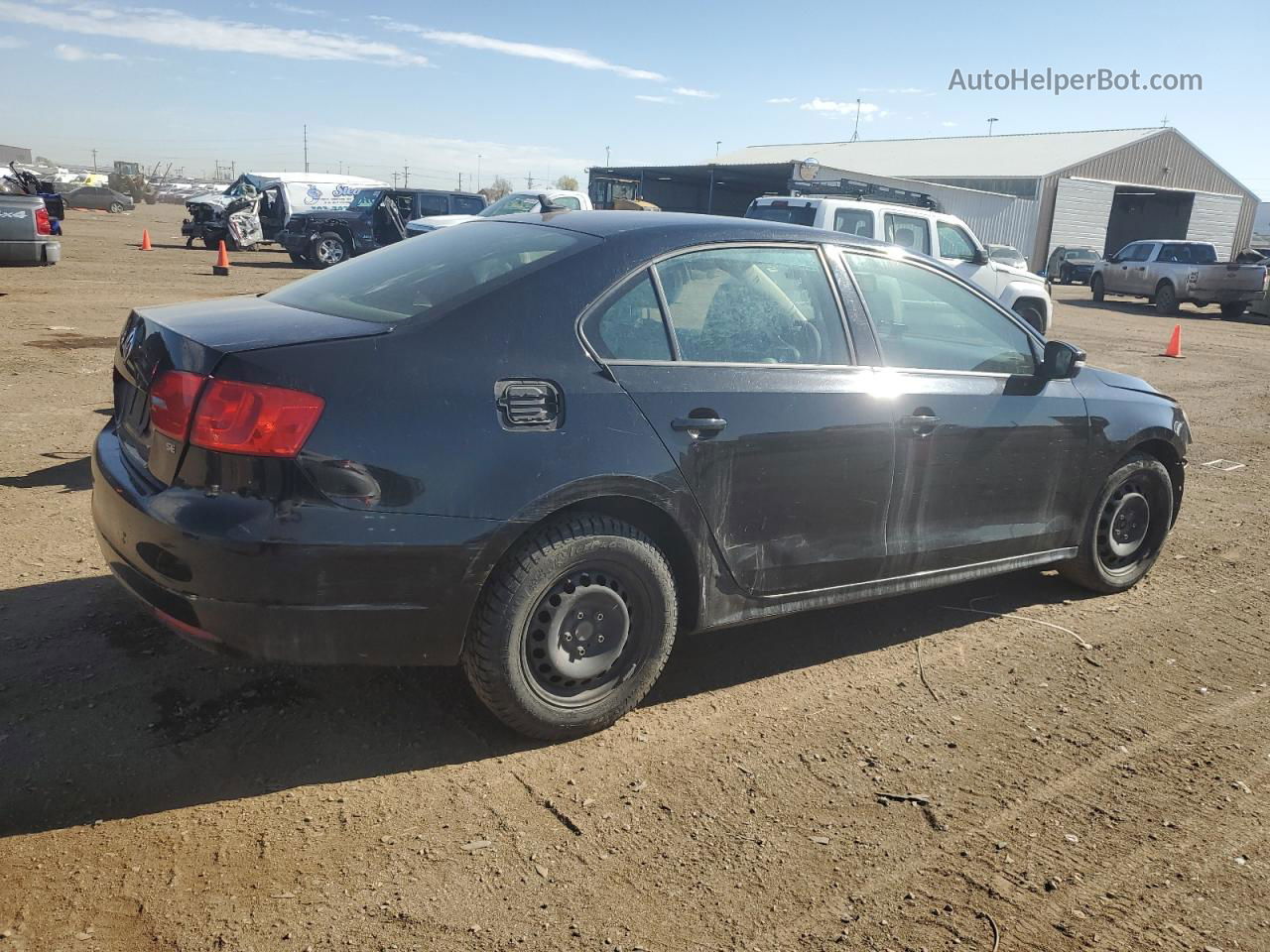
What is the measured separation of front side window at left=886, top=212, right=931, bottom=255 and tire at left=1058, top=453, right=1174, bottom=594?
7828 millimetres

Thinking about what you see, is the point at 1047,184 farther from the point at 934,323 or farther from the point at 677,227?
the point at 677,227

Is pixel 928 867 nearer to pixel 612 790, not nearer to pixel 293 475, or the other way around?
pixel 612 790

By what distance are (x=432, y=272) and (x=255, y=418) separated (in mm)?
1000

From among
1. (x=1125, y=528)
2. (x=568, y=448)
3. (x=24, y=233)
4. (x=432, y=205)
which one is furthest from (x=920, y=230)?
(x=432, y=205)

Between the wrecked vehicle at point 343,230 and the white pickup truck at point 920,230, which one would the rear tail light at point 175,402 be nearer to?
the white pickup truck at point 920,230

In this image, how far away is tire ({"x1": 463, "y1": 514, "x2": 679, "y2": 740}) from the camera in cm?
314

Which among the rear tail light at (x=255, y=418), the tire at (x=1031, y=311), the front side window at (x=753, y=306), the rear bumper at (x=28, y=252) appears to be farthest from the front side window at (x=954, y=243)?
the rear tail light at (x=255, y=418)

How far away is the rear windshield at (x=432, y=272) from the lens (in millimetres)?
3312

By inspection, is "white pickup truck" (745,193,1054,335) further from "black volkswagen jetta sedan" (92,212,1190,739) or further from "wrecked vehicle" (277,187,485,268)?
"wrecked vehicle" (277,187,485,268)

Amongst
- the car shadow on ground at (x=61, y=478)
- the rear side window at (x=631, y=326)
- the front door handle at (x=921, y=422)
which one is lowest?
the car shadow on ground at (x=61, y=478)

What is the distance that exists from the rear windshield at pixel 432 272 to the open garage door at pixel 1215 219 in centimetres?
5809

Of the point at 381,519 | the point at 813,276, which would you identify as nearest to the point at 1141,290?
the point at 813,276

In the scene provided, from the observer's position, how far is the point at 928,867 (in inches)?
112

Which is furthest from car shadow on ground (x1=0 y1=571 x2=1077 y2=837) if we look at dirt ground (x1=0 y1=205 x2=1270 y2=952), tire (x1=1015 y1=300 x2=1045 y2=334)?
tire (x1=1015 y1=300 x2=1045 y2=334)
